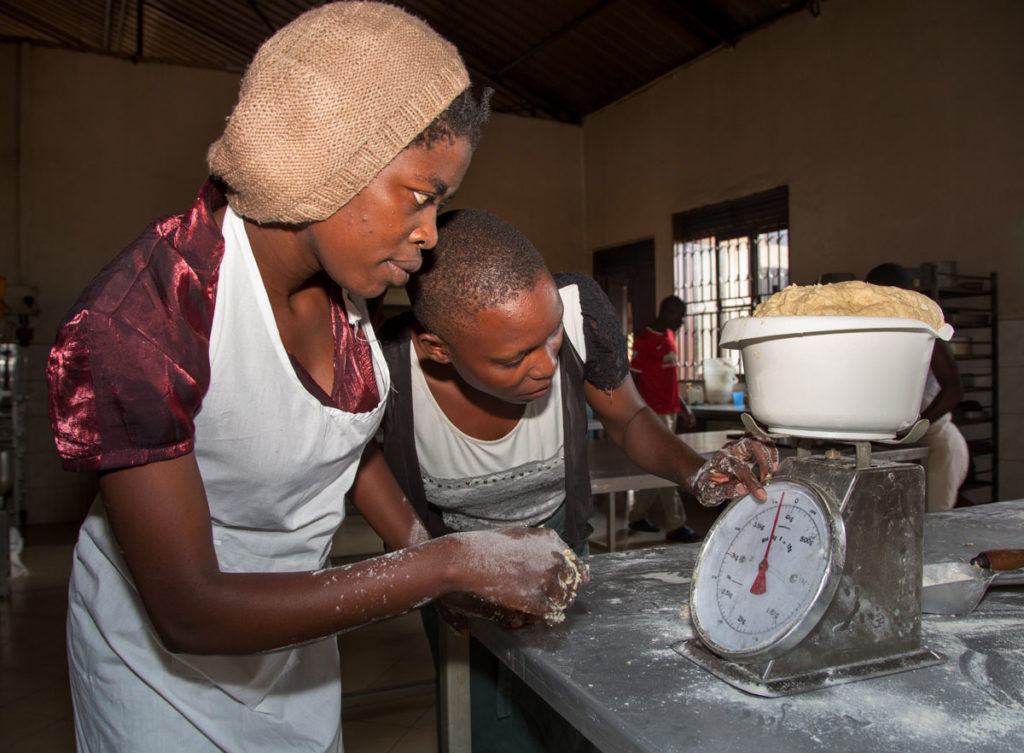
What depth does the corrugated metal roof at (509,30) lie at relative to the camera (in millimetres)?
6055

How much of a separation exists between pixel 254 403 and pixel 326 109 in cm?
33

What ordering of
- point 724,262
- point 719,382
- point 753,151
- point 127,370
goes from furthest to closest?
point 724,262, point 719,382, point 753,151, point 127,370

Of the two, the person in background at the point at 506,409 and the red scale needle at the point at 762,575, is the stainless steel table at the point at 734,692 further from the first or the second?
the person in background at the point at 506,409

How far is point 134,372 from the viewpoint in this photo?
2.23 feet

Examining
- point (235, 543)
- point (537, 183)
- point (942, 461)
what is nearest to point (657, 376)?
point (942, 461)

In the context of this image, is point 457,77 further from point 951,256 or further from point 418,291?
point 951,256

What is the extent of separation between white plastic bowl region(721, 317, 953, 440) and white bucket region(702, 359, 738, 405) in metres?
5.52

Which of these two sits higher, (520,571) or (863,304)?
(863,304)

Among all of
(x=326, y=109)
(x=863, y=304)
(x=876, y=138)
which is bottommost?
(x=863, y=304)

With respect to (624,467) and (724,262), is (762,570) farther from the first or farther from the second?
(724,262)

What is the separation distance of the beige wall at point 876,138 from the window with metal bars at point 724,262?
12 centimetres

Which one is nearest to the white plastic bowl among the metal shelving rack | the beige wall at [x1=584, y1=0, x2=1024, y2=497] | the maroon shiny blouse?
the maroon shiny blouse

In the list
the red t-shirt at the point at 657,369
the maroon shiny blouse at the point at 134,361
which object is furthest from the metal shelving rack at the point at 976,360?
the maroon shiny blouse at the point at 134,361

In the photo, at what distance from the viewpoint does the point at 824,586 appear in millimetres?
773
